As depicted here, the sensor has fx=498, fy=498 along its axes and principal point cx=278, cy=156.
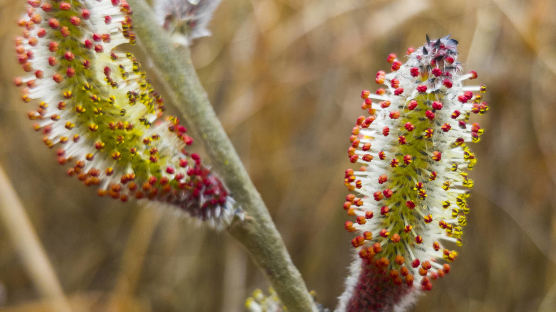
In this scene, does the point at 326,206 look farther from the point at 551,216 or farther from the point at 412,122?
the point at 412,122

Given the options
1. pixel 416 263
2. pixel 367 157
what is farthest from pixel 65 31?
pixel 416 263

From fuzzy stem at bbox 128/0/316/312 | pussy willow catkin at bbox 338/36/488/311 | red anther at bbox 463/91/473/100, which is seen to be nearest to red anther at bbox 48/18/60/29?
fuzzy stem at bbox 128/0/316/312

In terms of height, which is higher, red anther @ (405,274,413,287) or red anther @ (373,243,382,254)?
red anther @ (373,243,382,254)

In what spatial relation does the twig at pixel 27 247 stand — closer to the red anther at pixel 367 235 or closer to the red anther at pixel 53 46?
the red anther at pixel 53 46

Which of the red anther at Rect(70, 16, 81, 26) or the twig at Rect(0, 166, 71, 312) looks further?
the twig at Rect(0, 166, 71, 312)

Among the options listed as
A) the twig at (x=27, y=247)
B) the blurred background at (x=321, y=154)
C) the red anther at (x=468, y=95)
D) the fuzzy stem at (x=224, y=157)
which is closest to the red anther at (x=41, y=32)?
the fuzzy stem at (x=224, y=157)

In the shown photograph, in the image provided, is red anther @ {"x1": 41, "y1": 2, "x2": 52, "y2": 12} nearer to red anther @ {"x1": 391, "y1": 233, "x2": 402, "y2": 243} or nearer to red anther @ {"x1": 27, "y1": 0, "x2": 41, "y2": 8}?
red anther @ {"x1": 27, "y1": 0, "x2": 41, "y2": 8}

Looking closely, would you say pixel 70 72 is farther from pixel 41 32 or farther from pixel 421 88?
pixel 421 88
